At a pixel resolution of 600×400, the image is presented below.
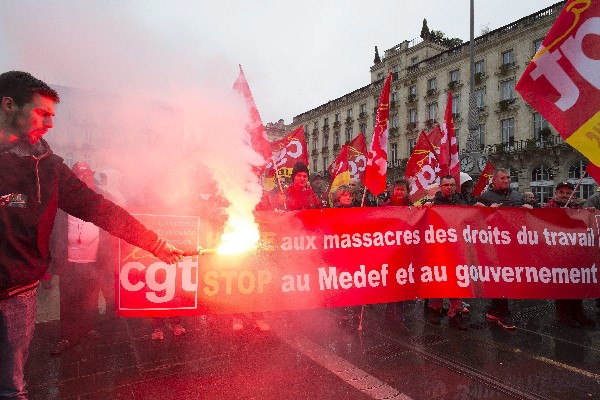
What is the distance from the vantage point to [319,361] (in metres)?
3.80

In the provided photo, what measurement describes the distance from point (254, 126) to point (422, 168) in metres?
5.86

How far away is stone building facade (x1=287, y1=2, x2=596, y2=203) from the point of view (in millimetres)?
31375

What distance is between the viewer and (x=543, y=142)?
104ft

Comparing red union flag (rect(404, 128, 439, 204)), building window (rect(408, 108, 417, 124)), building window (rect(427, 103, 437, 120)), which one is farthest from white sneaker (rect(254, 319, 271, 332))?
building window (rect(408, 108, 417, 124))

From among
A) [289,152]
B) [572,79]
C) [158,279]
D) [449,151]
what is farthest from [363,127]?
[158,279]

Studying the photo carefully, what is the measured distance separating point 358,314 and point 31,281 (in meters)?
4.09

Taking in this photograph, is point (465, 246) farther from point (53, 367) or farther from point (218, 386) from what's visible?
point (53, 367)

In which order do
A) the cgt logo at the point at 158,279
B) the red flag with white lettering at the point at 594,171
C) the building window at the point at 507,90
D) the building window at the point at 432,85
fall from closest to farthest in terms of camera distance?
the cgt logo at the point at 158,279 → the red flag with white lettering at the point at 594,171 → the building window at the point at 507,90 → the building window at the point at 432,85

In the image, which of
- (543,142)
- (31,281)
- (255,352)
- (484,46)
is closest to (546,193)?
(543,142)

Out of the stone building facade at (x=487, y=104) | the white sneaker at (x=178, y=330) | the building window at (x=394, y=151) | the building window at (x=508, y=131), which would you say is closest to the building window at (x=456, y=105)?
the stone building facade at (x=487, y=104)

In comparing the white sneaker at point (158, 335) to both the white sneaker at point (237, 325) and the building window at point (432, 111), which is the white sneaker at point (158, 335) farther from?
the building window at point (432, 111)

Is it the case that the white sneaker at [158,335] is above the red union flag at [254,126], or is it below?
→ below

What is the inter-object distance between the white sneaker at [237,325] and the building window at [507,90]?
1439 inches

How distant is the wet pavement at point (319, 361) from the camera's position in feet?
10.5
